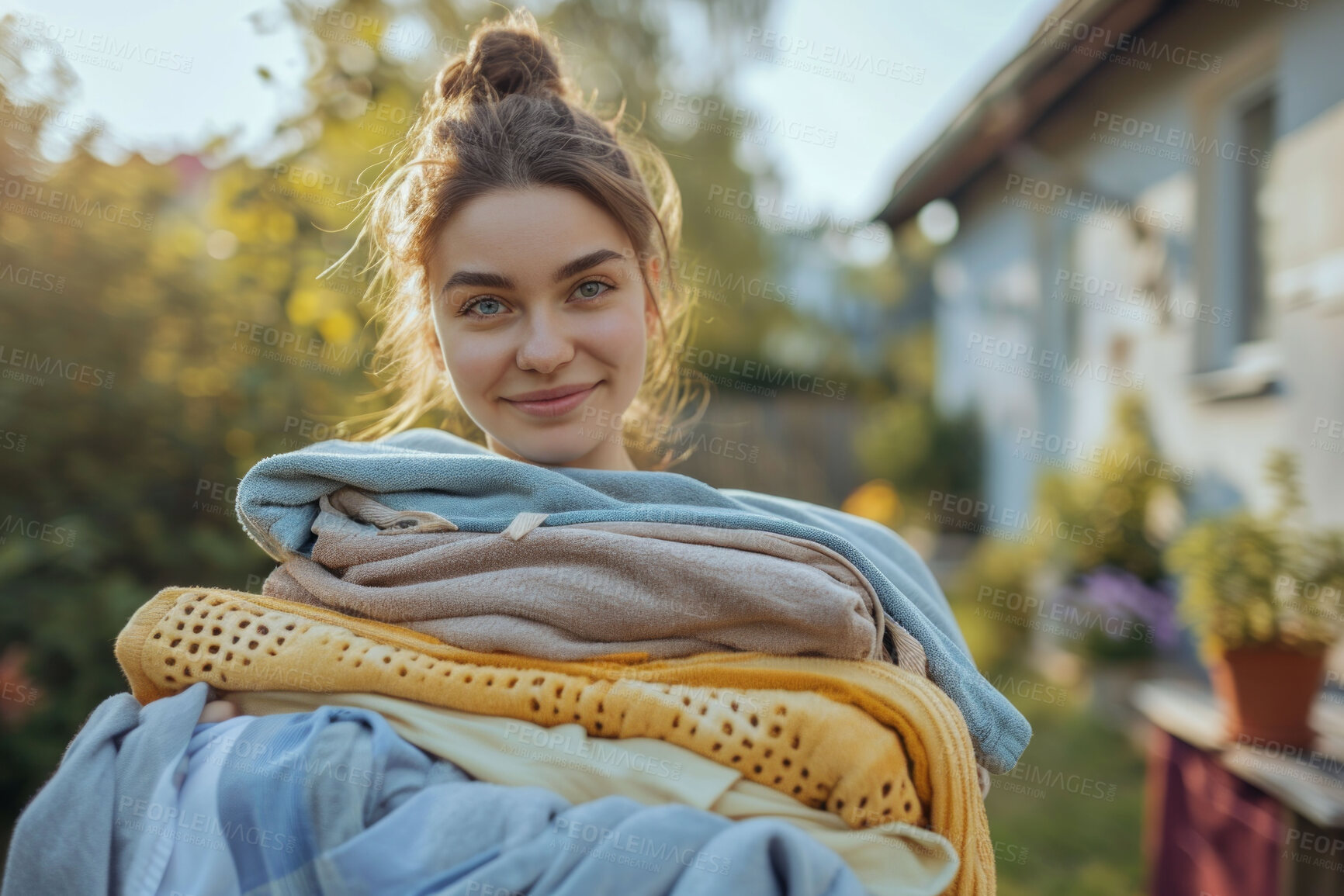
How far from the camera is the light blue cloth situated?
1.11 metres

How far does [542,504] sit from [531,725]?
0.28 metres

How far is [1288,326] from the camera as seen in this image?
3.66 m

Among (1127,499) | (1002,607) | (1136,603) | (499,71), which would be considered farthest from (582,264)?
(1002,607)

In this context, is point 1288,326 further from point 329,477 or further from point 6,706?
point 6,706

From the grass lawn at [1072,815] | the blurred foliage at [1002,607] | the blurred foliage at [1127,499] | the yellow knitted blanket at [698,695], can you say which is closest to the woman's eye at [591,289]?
the yellow knitted blanket at [698,695]

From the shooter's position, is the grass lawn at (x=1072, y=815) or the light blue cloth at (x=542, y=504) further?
the grass lawn at (x=1072, y=815)

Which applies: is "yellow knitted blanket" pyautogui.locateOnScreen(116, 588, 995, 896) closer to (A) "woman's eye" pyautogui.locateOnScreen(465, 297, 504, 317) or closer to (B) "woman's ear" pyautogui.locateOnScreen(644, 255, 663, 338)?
(A) "woman's eye" pyautogui.locateOnScreen(465, 297, 504, 317)

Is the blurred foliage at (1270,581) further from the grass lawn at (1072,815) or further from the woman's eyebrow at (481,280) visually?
the woman's eyebrow at (481,280)

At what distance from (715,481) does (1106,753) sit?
5835mm

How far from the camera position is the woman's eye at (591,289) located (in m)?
1.29

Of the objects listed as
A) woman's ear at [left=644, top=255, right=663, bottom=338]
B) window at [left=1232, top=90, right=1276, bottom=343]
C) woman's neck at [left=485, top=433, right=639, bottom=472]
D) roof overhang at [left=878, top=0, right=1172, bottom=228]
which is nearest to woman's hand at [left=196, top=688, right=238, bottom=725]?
woman's neck at [left=485, top=433, right=639, bottom=472]

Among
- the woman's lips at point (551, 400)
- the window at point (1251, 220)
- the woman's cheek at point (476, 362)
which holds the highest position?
the window at point (1251, 220)

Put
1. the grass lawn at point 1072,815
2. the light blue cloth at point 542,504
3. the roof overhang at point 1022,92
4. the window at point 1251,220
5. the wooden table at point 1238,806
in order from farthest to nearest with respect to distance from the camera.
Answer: the roof overhang at point 1022,92 < the window at point 1251,220 < the grass lawn at point 1072,815 < the wooden table at point 1238,806 < the light blue cloth at point 542,504

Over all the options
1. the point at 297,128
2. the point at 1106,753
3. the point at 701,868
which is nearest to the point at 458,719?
the point at 701,868
